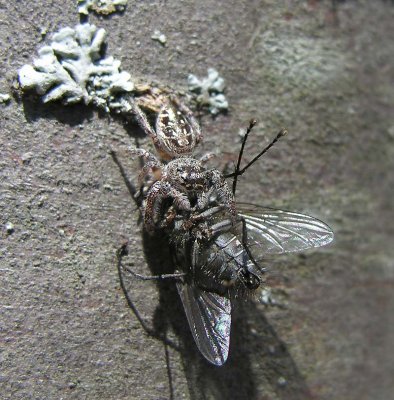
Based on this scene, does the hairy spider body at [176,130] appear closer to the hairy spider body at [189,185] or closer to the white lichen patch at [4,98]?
the hairy spider body at [189,185]

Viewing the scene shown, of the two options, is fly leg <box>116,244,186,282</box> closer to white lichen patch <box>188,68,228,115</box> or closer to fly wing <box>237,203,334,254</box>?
fly wing <box>237,203,334,254</box>

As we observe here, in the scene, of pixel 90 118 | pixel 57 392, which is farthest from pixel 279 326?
pixel 90 118

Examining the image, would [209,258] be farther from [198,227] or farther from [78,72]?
[78,72]

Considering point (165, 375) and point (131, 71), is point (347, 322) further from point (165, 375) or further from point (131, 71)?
point (131, 71)

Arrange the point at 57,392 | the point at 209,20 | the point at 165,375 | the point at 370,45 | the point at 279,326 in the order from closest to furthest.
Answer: the point at 57,392, the point at 165,375, the point at 209,20, the point at 279,326, the point at 370,45

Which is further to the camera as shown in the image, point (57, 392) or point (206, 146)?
point (206, 146)

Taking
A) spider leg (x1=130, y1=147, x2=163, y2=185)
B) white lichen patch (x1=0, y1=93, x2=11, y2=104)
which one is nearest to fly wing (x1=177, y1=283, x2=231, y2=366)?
spider leg (x1=130, y1=147, x2=163, y2=185)

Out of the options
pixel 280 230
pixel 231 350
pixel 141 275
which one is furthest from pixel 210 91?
pixel 231 350
